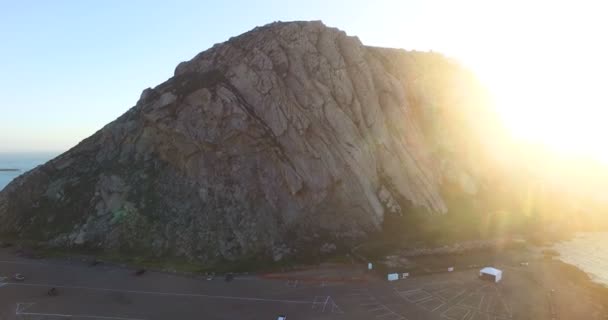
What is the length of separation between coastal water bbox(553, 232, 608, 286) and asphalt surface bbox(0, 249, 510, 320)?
79.8ft

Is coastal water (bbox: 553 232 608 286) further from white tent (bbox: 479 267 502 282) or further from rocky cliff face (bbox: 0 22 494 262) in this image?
rocky cliff face (bbox: 0 22 494 262)

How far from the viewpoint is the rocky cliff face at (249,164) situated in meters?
70.5

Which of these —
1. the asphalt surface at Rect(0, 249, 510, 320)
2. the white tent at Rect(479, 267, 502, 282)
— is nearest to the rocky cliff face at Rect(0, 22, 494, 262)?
the asphalt surface at Rect(0, 249, 510, 320)

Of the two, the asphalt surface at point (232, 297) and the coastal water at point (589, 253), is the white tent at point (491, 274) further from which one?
the coastal water at point (589, 253)

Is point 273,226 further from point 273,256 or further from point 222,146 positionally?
point 222,146

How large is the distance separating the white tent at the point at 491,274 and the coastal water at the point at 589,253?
17.8 metres

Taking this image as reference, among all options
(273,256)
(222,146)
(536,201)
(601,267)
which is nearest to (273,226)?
(273,256)

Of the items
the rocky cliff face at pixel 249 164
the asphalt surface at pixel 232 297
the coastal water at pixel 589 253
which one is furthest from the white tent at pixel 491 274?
the rocky cliff face at pixel 249 164

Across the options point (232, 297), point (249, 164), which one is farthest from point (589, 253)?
point (232, 297)

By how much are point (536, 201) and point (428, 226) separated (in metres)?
38.6

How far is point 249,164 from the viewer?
7531 centimetres

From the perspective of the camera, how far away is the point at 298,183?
74.3m

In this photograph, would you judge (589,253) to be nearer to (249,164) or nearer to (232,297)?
(249,164)

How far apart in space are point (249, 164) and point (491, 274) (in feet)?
150
